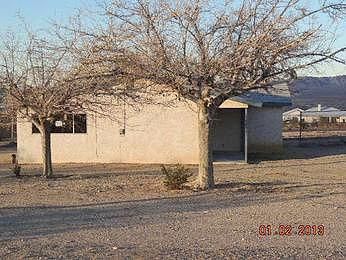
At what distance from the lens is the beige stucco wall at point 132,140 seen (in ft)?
93.7

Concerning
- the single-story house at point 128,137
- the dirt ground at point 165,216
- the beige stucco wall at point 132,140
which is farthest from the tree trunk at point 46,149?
the beige stucco wall at point 132,140

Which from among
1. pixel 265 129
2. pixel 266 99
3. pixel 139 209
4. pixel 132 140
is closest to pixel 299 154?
pixel 265 129

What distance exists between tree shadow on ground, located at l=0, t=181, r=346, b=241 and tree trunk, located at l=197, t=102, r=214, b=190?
0.45 meters

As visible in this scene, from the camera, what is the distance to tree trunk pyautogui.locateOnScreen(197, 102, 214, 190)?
1723 centimetres

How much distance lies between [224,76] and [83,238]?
734 centimetres

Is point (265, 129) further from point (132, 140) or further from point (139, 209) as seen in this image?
point (139, 209)

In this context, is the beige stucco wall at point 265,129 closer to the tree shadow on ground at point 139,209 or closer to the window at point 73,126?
the window at point 73,126

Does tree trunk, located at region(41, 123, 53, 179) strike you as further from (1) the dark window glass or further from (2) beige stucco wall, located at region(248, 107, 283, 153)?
(2) beige stucco wall, located at region(248, 107, 283, 153)

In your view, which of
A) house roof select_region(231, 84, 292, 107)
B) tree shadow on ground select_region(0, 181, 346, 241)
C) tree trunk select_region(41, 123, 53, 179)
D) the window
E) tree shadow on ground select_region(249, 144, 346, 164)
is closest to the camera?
tree shadow on ground select_region(0, 181, 346, 241)

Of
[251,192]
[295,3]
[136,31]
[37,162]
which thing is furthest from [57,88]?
[37,162]

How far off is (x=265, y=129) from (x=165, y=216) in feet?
69.9

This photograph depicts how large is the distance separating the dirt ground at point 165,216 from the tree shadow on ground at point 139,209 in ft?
0.06

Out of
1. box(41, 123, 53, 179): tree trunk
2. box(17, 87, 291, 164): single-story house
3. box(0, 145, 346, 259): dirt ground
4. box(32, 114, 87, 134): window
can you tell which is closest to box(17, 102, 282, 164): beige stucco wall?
box(17, 87, 291, 164): single-story house

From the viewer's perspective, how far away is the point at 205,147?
17391 millimetres
